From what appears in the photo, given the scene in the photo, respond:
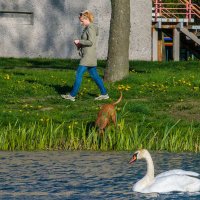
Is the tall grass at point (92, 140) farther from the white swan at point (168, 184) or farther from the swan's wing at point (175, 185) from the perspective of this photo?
the swan's wing at point (175, 185)

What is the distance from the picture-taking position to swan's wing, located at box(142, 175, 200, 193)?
13.6 metres

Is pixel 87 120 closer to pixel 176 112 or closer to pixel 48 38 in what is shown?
pixel 176 112

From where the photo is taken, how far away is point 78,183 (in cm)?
1435

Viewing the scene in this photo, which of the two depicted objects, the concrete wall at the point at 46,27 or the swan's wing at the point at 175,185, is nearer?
the swan's wing at the point at 175,185

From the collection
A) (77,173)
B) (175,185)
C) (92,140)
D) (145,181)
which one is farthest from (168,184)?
(92,140)

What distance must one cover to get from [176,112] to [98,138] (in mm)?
4614

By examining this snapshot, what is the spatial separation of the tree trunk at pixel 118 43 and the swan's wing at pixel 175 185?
540 inches

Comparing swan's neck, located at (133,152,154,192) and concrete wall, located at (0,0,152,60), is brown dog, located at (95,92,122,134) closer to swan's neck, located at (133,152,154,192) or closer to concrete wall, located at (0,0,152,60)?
swan's neck, located at (133,152,154,192)

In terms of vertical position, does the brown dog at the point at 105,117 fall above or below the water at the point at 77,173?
above

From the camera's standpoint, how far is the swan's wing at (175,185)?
13570mm

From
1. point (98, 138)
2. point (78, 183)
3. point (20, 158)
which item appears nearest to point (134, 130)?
point (98, 138)

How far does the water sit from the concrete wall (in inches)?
834

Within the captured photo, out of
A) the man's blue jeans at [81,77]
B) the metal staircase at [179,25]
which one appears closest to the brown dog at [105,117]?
the man's blue jeans at [81,77]

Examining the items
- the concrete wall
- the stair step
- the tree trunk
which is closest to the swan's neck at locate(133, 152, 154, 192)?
the tree trunk
